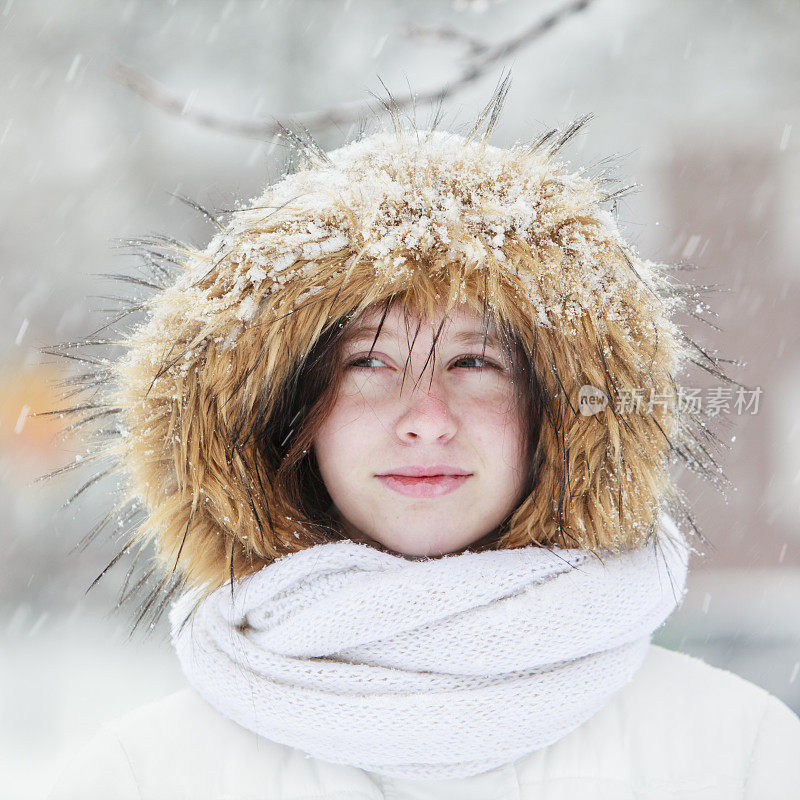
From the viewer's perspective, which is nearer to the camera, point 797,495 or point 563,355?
point 563,355

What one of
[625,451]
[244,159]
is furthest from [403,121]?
[244,159]

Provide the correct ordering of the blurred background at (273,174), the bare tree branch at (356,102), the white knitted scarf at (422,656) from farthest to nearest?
the blurred background at (273,174) → the bare tree branch at (356,102) → the white knitted scarf at (422,656)

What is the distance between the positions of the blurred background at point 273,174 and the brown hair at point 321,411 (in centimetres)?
310

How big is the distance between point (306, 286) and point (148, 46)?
6.12 metres

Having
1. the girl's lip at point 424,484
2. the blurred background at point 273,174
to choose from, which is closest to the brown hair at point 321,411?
the girl's lip at point 424,484

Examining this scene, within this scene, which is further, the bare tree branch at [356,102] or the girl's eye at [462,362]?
the bare tree branch at [356,102]

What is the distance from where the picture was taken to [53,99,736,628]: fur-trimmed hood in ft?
4.05

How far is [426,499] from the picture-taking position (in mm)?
1269

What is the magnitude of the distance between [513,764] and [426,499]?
1.53 ft

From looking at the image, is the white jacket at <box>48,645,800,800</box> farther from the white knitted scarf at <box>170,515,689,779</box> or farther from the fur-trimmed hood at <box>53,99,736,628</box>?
the fur-trimmed hood at <box>53,99,736,628</box>

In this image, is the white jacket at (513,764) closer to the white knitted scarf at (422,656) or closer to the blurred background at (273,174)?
the white knitted scarf at (422,656)

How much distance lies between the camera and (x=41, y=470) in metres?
6.42

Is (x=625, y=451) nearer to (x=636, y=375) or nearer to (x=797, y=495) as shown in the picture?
(x=636, y=375)

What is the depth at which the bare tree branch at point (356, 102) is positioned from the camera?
1393 millimetres
